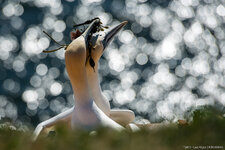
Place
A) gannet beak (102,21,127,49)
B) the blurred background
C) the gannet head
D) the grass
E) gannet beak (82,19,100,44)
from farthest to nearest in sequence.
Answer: the blurred background, gannet beak (102,21,127,49), the gannet head, gannet beak (82,19,100,44), the grass

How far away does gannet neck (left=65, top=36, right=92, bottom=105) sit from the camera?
12.8 ft

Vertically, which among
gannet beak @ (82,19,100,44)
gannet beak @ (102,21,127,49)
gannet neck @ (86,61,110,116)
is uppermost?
gannet beak @ (82,19,100,44)

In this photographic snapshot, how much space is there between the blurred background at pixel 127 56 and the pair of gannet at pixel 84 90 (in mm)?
9574

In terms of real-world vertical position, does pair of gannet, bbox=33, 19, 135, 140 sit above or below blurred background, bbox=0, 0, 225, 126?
above

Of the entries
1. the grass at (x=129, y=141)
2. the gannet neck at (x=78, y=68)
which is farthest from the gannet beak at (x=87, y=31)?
the grass at (x=129, y=141)

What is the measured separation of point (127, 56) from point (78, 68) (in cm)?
1352

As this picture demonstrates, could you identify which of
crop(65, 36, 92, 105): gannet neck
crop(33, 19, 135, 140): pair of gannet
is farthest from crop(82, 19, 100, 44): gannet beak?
crop(65, 36, 92, 105): gannet neck

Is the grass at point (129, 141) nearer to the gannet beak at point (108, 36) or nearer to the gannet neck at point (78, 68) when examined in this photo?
the gannet neck at point (78, 68)

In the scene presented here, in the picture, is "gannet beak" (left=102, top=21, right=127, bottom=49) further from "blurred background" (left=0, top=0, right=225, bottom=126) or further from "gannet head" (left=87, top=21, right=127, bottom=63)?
"blurred background" (left=0, top=0, right=225, bottom=126)

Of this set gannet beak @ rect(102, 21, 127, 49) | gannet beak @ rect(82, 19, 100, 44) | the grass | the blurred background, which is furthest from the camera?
the blurred background

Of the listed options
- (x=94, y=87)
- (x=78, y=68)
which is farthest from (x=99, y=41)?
(x=78, y=68)

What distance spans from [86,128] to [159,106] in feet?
38.1

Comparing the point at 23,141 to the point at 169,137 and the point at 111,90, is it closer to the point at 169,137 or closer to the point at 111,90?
the point at 169,137

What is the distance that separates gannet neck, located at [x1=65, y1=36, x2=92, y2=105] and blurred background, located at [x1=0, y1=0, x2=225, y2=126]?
1000 cm
